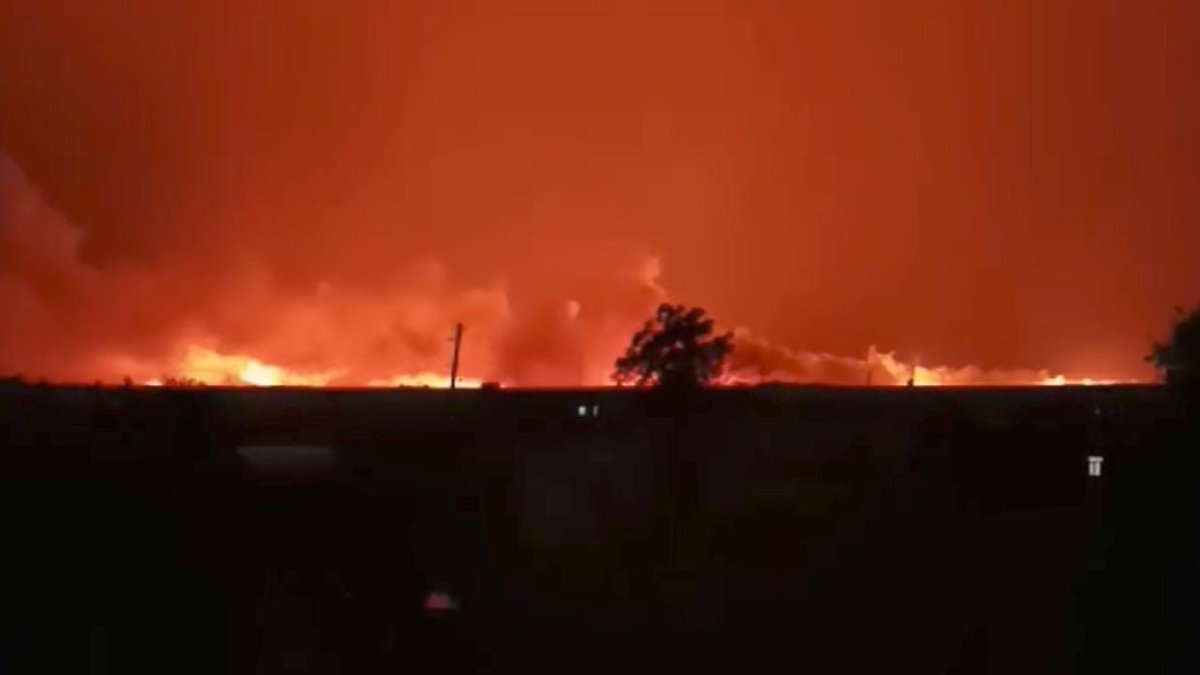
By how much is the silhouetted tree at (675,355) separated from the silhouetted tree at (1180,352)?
356 inches

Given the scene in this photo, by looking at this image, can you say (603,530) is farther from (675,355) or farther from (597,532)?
(675,355)

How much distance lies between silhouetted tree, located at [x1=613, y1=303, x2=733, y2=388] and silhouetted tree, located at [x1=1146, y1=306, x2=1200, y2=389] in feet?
29.7

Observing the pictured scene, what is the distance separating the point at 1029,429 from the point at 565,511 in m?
9.80

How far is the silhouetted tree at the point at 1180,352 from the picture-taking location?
132 ft

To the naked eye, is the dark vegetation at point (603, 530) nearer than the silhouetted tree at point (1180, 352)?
Yes

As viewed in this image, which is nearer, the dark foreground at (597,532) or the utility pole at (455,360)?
the dark foreground at (597,532)

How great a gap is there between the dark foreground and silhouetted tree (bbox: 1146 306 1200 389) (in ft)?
6.13

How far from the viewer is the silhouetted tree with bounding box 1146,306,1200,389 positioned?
40312 mm

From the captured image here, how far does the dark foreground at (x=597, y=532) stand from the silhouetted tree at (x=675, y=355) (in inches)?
25.1

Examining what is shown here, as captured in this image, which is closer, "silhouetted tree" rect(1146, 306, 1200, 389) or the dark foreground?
the dark foreground

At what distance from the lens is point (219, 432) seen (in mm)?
29156

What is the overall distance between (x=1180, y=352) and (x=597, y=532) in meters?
17.7

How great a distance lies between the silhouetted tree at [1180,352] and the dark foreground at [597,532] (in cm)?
187

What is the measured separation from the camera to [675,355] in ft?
128
